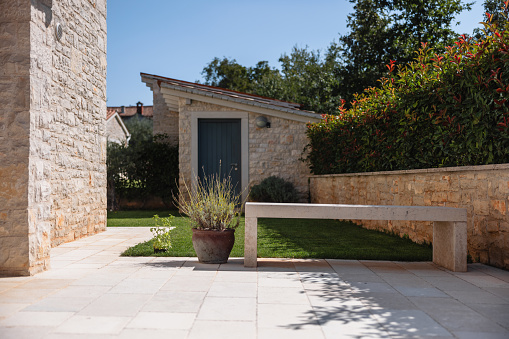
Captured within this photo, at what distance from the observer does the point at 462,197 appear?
549 cm

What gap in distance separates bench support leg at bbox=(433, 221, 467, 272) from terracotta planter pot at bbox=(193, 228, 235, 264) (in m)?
2.46

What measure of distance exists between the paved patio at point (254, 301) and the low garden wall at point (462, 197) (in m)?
0.35

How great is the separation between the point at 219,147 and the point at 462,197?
7.20 metres

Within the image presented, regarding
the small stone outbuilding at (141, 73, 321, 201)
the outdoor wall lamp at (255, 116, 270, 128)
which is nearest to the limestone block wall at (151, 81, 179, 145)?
the small stone outbuilding at (141, 73, 321, 201)

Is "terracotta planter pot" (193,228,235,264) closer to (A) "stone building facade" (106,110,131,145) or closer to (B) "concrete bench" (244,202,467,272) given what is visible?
(B) "concrete bench" (244,202,467,272)

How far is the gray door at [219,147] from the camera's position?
38.2ft

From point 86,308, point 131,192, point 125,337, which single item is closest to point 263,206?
point 86,308

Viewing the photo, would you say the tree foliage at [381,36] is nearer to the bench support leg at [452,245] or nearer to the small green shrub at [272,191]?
the small green shrub at [272,191]

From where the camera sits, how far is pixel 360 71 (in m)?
20.4

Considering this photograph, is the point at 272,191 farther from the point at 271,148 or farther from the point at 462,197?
the point at 462,197

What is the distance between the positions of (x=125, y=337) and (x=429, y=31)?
2008 centimetres

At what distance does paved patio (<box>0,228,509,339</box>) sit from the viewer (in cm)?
276

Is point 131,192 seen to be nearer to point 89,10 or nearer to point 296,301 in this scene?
point 89,10

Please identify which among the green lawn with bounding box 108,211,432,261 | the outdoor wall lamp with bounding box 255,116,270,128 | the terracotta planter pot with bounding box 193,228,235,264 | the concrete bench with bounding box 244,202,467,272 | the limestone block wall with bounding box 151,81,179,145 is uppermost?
the limestone block wall with bounding box 151,81,179,145
